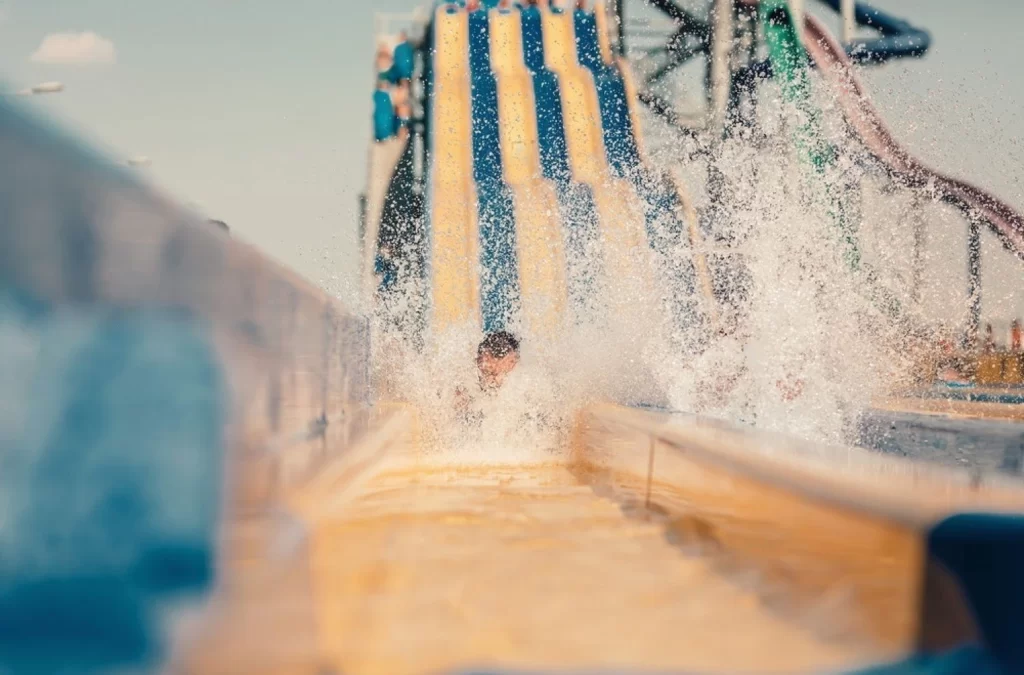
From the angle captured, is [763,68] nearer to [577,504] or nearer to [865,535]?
[577,504]

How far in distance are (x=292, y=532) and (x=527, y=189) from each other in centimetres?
502

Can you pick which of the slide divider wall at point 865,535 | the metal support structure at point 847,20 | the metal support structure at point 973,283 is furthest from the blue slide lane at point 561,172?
the metal support structure at point 973,283

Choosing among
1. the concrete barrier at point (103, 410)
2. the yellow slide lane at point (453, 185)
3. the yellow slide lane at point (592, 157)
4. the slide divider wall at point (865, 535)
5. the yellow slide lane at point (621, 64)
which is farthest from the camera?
the yellow slide lane at point (621, 64)

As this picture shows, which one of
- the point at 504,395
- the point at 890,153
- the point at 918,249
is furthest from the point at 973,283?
the point at 504,395

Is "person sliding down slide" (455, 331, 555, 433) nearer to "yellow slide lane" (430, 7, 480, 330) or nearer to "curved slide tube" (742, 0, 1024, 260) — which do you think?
"yellow slide lane" (430, 7, 480, 330)

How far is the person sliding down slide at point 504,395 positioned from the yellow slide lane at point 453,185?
5.40ft

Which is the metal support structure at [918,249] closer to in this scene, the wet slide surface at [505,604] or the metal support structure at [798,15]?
the metal support structure at [798,15]

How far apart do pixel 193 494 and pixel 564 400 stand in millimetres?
2685

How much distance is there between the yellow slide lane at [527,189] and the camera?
5.45 m

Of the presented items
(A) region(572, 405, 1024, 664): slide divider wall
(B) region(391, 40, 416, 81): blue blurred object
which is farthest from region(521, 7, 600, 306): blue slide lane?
(A) region(572, 405, 1024, 664): slide divider wall

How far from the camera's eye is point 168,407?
80 cm

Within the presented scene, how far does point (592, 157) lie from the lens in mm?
6133

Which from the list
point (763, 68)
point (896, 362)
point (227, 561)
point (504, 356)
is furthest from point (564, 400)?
point (763, 68)

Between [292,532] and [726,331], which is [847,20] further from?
[292,532]
